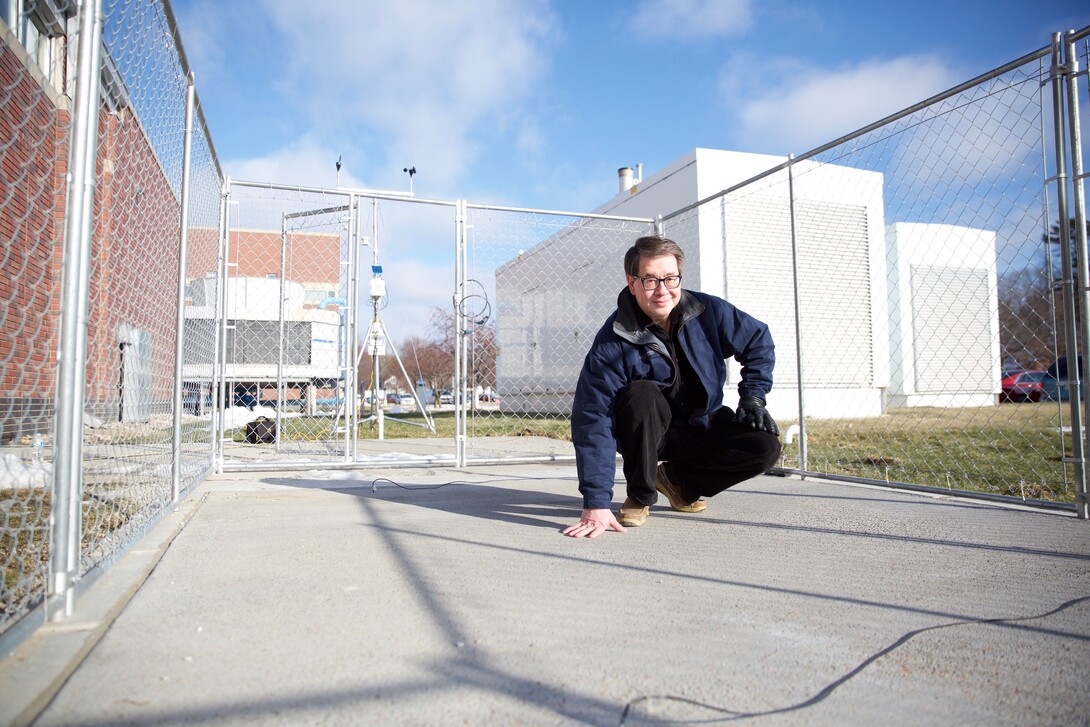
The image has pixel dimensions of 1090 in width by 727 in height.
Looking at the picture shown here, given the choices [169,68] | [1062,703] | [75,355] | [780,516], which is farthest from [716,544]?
[169,68]

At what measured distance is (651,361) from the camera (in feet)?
8.78

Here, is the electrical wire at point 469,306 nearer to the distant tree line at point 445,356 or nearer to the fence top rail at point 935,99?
the distant tree line at point 445,356

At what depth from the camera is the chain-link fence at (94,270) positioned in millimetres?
1585

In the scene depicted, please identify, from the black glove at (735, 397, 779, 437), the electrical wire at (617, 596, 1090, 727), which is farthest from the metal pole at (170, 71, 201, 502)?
the electrical wire at (617, 596, 1090, 727)

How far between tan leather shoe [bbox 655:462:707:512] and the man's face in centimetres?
77

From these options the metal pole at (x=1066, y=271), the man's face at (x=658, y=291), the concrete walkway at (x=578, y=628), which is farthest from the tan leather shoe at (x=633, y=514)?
the metal pole at (x=1066, y=271)

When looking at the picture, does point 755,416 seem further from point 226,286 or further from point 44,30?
point 226,286

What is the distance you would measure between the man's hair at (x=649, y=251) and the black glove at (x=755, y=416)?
1.97ft

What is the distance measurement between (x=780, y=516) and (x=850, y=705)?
1.75 m

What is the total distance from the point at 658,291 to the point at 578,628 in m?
1.49

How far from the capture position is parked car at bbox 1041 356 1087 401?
112 inches

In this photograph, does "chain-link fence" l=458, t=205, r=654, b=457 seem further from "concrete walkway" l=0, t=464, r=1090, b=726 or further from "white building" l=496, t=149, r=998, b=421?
"concrete walkway" l=0, t=464, r=1090, b=726

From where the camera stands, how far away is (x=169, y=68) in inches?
118

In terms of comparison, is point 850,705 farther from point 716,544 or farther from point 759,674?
point 716,544
